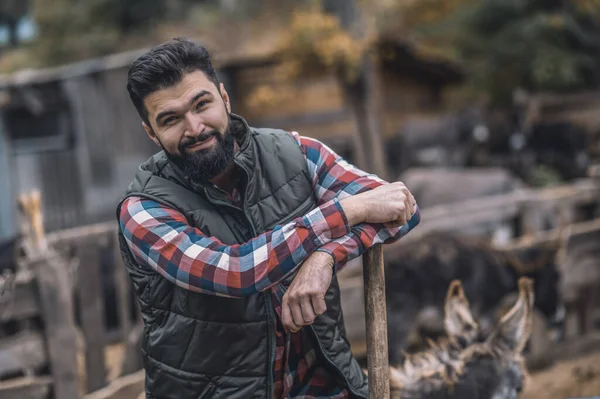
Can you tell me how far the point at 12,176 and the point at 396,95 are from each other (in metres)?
8.96

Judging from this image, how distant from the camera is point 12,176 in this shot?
419 inches

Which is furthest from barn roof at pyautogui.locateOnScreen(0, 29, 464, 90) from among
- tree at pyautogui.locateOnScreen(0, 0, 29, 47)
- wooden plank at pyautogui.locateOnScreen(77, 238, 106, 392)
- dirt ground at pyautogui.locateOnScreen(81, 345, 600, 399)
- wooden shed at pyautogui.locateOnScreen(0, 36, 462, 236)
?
tree at pyautogui.locateOnScreen(0, 0, 29, 47)

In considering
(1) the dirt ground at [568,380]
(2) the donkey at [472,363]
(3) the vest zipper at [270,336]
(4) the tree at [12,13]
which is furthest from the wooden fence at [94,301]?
(4) the tree at [12,13]

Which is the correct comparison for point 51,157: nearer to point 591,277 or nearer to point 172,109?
point 591,277

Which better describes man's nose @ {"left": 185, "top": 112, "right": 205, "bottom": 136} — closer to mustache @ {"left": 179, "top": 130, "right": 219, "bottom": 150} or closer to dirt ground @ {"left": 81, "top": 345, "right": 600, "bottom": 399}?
mustache @ {"left": 179, "top": 130, "right": 219, "bottom": 150}

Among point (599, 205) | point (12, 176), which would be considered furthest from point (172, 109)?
point (12, 176)

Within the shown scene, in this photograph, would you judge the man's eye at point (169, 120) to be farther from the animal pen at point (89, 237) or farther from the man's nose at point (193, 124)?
the animal pen at point (89, 237)

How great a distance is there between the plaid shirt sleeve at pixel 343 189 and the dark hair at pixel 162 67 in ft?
1.62

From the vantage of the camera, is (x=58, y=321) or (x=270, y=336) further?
(x=58, y=321)

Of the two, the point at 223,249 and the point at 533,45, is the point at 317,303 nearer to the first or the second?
the point at 223,249

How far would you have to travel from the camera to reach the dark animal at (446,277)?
5.06m

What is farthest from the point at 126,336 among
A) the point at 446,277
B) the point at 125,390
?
the point at 446,277

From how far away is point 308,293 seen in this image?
1801 millimetres

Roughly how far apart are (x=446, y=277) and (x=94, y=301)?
2821mm
